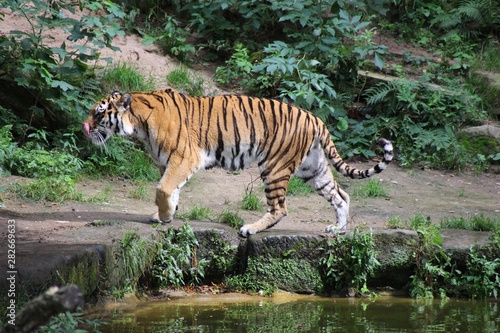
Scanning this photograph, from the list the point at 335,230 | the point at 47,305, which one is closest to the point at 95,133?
the point at 335,230

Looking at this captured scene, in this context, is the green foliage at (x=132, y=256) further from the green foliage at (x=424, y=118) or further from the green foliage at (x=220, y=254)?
the green foliage at (x=424, y=118)

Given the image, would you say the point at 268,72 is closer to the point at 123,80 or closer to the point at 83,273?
the point at 123,80

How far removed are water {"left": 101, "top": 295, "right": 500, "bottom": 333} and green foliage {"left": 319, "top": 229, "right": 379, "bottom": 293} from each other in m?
0.21

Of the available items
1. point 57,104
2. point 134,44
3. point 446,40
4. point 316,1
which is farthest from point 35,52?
point 446,40

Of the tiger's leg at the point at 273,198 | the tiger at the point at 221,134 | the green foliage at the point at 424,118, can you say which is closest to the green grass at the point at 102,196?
the tiger at the point at 221,134

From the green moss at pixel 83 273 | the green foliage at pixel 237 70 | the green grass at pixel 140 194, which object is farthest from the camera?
the green foliage at pixel 237 70

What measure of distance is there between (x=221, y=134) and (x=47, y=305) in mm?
4532

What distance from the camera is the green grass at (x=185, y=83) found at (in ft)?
35.8

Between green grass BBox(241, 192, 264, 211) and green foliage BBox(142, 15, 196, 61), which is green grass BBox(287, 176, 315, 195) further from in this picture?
green foliage BBox(142, 15, 196, 61)

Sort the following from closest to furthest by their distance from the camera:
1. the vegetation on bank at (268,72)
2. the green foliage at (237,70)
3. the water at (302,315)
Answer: the water at (302,315) < the vegetation on bank at (268,72) < the green foliage at (237,70)

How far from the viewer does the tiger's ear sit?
6.88m

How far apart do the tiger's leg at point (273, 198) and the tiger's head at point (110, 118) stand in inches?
57.8

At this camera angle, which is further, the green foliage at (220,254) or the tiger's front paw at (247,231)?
the tiger's front paw at (247,231)

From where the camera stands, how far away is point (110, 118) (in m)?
6.95
